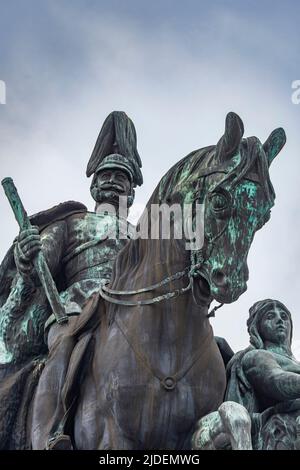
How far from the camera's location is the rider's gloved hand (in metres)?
8.77

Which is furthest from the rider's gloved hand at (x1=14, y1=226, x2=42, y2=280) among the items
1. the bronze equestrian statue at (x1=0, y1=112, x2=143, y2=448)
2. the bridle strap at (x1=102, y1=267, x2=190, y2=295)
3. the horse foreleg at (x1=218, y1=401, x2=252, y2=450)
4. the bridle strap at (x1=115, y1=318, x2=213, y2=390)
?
the horse foreleg at (x1=218, y1=401, x2=252, y2=450)

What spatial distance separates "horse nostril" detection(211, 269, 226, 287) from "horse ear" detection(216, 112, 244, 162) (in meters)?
0.90

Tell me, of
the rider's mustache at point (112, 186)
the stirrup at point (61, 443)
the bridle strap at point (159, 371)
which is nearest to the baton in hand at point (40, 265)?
the bridle strap at point (159, 371)

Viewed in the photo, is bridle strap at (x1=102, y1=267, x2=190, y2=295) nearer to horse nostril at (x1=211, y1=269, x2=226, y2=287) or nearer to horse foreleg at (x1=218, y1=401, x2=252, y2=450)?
horse nostril at (x1=211, y1=269, x2=226, y2=287)

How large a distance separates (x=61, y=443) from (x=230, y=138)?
2461mm

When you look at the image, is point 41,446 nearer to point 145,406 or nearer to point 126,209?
point 145,406

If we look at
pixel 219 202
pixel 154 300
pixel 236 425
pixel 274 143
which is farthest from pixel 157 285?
pixel 274 143

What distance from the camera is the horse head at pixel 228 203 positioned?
7098 millimetres

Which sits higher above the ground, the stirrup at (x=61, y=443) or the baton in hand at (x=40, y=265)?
the baton in hand at (x=40, y=265)

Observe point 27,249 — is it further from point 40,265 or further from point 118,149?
point 118,149

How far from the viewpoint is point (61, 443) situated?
7.48 m

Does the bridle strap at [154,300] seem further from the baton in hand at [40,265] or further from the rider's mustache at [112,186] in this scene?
the rider's mustache at [112,186]

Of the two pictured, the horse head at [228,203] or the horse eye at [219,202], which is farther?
the horse eye at [219,202]
